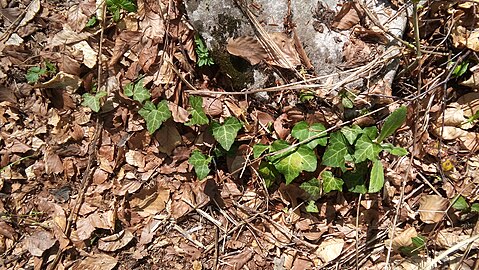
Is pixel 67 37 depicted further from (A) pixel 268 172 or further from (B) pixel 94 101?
(A) pixel 268 172

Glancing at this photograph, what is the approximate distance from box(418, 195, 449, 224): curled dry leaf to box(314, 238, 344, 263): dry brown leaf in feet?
1.36

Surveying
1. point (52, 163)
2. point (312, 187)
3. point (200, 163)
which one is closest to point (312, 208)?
point (312, 187)

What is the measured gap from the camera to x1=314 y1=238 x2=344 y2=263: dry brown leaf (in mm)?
2375

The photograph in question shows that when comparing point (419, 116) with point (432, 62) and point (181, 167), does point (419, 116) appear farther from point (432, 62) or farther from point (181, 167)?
point (181, 167)

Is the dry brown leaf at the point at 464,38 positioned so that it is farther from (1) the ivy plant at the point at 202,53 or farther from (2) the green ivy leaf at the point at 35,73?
(2) the green ivy leaf at the point at 35,73

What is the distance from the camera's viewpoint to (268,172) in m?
2.31

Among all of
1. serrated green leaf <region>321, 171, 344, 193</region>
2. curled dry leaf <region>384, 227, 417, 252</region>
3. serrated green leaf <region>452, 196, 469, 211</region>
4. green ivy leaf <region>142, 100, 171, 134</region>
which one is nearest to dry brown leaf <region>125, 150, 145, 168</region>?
green ivy leaf <region>142, 100, 171, 134</region>

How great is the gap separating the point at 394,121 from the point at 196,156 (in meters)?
0.95

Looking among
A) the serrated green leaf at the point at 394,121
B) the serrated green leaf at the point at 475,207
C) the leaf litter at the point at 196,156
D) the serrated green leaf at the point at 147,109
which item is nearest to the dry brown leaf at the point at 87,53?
the leaf litter at the point at 196,156

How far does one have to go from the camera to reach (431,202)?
7.52 ft

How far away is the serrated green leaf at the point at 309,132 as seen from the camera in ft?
7.11

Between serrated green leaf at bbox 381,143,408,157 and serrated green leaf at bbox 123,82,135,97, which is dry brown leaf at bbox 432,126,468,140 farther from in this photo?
serrated green leaf at bbox 123,82,135,97

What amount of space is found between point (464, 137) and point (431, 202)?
35 centimetres

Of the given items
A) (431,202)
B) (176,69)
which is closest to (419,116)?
(431,202)
